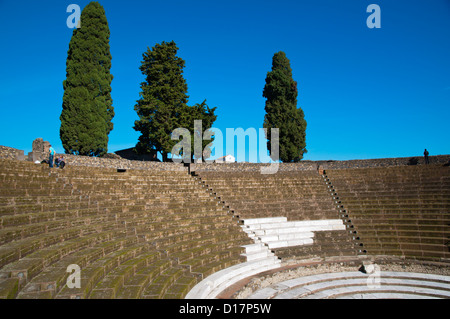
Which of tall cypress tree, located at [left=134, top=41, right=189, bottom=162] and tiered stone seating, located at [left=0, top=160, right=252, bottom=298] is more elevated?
tall cypress tree, located at [left=134, top=41, right=189, bottom=162]

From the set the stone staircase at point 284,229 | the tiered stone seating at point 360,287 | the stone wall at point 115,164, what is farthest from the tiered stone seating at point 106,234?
the tiered stone seating at point 360,287

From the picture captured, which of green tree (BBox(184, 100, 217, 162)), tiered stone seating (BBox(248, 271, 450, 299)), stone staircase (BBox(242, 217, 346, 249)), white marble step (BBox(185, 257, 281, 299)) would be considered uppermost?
green tree (BBox(184, 100, 217, 162))

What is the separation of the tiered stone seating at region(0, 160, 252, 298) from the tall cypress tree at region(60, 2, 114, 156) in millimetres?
6695

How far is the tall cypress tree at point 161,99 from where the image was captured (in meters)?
21.7

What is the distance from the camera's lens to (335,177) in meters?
18.0

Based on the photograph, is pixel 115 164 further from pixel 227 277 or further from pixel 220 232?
pixel 227 277

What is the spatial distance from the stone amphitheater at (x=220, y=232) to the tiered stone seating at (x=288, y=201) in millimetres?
67

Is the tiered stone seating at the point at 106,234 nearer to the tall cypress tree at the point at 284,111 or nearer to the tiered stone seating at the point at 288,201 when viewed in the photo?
the tiered stone seating at the point at 288,201

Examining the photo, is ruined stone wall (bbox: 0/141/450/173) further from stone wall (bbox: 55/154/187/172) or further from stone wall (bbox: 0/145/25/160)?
stone wall (bbox: 0/145/25/160)

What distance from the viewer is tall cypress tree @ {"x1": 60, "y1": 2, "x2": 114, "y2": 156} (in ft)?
59.2

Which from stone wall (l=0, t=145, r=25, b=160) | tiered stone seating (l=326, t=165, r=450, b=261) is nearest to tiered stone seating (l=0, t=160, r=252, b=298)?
stone wall (l=0, t=145, r=25, b=160)

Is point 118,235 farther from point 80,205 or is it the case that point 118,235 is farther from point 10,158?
point 10,158

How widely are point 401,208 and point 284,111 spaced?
14.1m

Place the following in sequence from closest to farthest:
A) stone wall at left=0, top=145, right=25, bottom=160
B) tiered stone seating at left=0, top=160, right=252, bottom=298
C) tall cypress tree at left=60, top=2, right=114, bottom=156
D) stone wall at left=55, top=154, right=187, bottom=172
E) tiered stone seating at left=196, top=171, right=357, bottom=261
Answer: tiered stone seating at left=0, top=160, right=252, bottom=298 < stone wall at left=0, top=145, right=25, bottom=160 < tiered stone seating at left=196, top=171, right=357, bottom=261 < stone wall at left=55, top=154, right=187, bottom=172 < tall cypress tree at left=60, top=2, right=114, bottom=156
